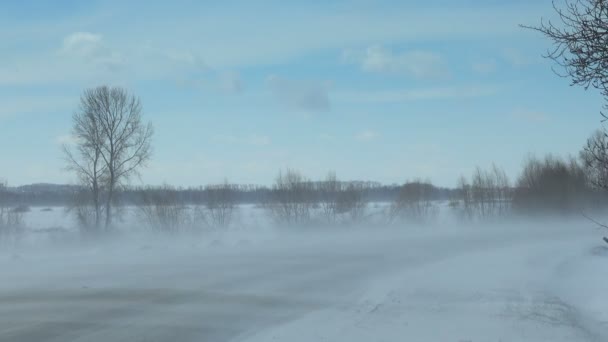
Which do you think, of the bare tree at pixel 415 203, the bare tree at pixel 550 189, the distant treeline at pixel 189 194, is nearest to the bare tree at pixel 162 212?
the distant treeline at pixel 189 194

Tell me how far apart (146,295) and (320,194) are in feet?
121

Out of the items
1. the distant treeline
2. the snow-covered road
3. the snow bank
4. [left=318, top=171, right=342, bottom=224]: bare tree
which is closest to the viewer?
the snow bank

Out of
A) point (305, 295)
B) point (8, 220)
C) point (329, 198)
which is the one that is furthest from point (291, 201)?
point (305, 295)

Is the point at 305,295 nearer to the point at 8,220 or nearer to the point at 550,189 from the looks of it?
the point at 8,220

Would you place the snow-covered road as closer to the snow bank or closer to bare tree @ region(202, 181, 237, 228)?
the snow bank

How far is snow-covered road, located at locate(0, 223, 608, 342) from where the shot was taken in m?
10.9

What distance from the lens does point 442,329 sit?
36.3ft

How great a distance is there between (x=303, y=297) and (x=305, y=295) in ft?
1.14

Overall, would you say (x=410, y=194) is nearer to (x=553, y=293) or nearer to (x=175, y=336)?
(x=553, y=293)

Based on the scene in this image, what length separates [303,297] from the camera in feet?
50.2

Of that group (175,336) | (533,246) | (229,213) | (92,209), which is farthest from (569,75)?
(229,213)

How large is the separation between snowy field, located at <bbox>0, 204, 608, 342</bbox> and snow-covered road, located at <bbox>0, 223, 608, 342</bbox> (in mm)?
38

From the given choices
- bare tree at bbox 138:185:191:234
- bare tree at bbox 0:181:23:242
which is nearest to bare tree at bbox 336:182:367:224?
bare tree at bbox 138:185:191:234

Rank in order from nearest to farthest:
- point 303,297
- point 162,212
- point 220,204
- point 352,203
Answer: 1. point 303,297
2. point 162,212
3. point 220,204
4. point 352,203
